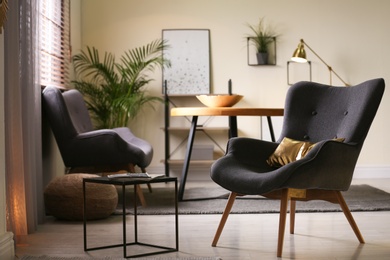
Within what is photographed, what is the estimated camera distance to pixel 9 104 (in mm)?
3727

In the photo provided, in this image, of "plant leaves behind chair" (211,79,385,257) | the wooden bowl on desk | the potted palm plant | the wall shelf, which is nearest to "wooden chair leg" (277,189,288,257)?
"plant leaves behind chair" (211,79,385,257)

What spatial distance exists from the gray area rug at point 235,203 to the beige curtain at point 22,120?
808mm

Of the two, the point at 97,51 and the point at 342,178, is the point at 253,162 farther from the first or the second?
the point at 97,51

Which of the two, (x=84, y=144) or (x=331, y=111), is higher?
(x=331, y=111)

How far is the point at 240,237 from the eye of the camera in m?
3.89

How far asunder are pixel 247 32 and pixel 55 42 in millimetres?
2241

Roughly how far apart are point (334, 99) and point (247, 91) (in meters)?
3.30

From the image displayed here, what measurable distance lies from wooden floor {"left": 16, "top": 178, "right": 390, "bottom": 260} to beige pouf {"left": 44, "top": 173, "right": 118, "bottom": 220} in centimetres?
7

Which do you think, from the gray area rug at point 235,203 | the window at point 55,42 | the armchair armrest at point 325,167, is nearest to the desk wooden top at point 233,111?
the gray area rug at point 235,203

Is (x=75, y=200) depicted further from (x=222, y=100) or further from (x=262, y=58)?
(x=262, y=58)

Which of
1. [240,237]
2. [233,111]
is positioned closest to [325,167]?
[240,237]

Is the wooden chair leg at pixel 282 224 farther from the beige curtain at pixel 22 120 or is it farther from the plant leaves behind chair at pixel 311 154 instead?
the beige curtain at pixel 22 120

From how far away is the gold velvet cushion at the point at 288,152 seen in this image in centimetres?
385

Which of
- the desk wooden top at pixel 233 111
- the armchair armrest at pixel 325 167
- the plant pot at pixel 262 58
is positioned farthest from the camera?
the plant pot at pixel 262 58
